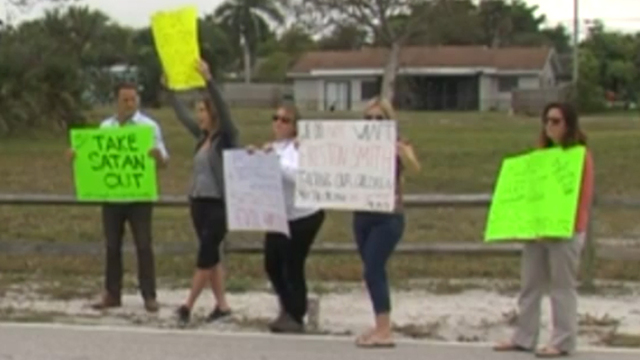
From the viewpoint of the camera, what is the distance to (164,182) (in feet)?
79.4

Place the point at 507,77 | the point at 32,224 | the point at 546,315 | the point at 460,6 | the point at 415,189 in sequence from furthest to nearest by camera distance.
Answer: the point at 507,77, the point at 460,6, the point at 415,189, the point at 32,224, the point at 546,315

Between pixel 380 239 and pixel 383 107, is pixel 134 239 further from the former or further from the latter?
pixel 383 107

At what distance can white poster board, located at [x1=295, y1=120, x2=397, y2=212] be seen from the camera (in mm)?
8766

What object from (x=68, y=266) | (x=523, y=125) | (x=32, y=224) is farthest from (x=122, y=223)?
(x=523, y=125)

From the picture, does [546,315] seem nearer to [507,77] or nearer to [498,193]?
[498,193]

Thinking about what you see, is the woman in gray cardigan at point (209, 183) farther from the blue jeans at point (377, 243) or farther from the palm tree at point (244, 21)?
the palm tree at point (244, 21)

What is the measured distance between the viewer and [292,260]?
9359mm

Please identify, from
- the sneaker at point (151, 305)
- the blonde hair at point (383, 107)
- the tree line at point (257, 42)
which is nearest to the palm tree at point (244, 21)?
the tree line at point (257, 42)

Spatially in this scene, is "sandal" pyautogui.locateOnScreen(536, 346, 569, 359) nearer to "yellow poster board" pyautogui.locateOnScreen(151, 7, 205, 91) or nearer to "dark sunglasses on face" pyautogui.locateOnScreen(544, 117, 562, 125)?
"dark sunglasses on face" pyautogui.locateOnScreen(544, 117, 562, 125)

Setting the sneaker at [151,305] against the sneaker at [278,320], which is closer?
the sneaker at [278,320]

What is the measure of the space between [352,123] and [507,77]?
74579 millimetres

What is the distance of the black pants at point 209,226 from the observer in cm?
973

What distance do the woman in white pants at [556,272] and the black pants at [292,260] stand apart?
5.39 ft

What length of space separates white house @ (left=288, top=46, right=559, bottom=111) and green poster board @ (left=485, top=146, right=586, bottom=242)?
70.3 m
